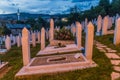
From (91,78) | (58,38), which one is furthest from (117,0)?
(91,78)

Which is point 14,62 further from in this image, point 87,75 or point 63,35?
point 87,75

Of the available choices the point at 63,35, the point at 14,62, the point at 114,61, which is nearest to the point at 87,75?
the point at 114,61

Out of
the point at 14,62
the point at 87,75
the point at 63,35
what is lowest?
the point at 14,62

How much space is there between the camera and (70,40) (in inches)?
814

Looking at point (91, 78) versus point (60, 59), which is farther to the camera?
point (60, 59)

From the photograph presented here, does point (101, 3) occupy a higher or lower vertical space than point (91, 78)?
higher

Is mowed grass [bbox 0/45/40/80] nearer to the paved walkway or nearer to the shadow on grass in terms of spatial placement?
the shadow on grass

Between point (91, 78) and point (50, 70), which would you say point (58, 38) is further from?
point (91, 78)

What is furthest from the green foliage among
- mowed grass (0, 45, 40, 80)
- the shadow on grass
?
the shadow on grass

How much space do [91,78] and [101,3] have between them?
36904 millimetres

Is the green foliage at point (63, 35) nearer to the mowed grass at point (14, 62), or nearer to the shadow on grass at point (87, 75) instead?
the mowed grass at point (14, 62)

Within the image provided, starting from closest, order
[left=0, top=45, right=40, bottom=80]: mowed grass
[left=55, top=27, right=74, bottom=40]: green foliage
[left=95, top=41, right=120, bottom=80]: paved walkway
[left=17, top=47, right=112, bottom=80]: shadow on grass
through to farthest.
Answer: [left=95, top=41, right=120, bottom=80]: paved walkway → [left=17, top=47, right=112, bottom=80]: shadow on grass → [left=0, top=45, right=40, bottom=80]: mowed grass → [left=55, top=27, right=74, bottom=40]: green foliage

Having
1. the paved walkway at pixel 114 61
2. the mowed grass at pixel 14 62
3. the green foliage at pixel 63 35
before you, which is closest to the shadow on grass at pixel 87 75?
the paved walkway at pixel 114 61

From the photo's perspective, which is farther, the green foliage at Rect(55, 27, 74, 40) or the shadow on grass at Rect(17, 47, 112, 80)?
the green foliage at Rect(55, 27, 74, 40)
